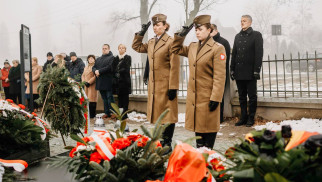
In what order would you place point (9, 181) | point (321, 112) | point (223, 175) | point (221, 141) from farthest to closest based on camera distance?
1. point (321, 112)
2. point (221, 141)
3. point (9, 181)
4. point (223, 175)

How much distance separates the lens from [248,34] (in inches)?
280

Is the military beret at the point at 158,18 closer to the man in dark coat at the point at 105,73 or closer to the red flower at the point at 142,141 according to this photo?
the red flower at the point at 142,141

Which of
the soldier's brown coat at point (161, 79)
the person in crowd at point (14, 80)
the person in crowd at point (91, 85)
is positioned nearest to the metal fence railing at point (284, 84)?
the person in crowd at point (91, 85)

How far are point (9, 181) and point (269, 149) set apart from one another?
1742mm

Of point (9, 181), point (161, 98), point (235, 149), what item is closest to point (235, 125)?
point (161, 98)

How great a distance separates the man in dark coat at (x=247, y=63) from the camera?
22.9 feet

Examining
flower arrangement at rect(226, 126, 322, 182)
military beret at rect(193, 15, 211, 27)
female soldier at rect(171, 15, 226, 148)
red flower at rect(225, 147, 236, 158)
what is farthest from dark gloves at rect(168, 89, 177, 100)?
flower arrangement at rect(226, 126, 322, 182)

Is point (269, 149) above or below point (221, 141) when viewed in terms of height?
above

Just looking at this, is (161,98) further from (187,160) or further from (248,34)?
(187,160)

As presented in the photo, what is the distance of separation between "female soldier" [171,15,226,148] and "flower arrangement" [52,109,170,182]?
2352mm

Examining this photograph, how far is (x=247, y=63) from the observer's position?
280 inches

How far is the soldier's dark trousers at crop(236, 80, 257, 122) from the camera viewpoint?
7.21m

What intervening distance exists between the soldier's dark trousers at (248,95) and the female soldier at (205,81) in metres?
3.00

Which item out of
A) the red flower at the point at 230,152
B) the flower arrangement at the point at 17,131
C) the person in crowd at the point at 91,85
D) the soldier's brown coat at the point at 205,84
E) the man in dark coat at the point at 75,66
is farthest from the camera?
the man in dark coat at the point at 75,66
